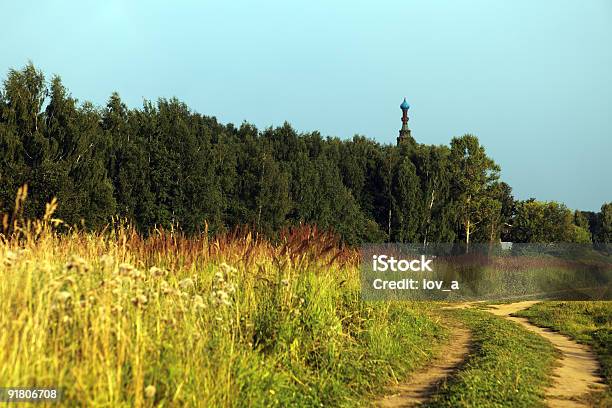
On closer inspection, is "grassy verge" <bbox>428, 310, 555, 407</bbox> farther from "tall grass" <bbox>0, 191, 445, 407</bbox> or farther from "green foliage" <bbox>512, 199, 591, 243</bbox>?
"green foliage" <bbox>512, 199, 591, 243</bbox>

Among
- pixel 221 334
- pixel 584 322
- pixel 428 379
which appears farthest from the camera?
pixel 584 322

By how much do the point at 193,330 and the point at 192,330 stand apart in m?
0.07

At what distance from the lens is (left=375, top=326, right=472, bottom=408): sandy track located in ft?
24.1

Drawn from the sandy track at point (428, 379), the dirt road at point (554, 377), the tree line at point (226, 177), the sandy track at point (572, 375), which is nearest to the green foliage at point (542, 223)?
the tree line at point (226, 177)

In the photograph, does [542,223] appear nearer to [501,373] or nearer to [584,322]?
[584,322]

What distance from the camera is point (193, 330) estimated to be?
5.25 m

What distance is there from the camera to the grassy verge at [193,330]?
4.50 metres

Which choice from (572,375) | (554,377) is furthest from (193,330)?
(572,375)

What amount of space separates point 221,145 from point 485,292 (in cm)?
1903

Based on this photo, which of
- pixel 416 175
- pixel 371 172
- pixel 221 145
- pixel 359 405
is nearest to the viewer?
pixel 359 405

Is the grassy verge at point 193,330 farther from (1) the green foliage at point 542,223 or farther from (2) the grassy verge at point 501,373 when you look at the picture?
(1) the green foliage at point 542,223

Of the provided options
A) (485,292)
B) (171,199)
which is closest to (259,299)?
(485,292)

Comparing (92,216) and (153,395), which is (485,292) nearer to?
(92,216)

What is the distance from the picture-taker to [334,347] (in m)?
7.72
